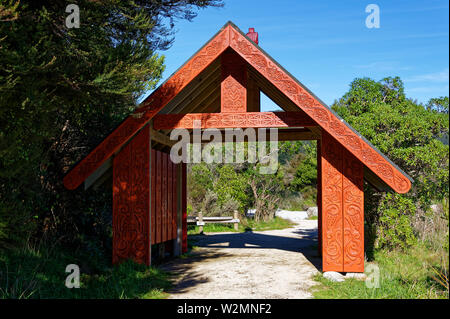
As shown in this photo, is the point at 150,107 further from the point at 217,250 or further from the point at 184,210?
the point at 217,250

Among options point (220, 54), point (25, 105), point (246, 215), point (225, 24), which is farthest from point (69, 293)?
point (246, 215)

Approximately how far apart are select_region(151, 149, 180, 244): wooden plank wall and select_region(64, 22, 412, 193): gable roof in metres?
1.32

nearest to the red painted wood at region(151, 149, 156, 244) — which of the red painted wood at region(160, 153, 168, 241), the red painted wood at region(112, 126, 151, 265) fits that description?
the red painted wood at region(112, 126, 151, 265)

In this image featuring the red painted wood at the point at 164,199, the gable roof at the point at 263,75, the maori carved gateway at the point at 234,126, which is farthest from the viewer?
the red painted wood at the point at 164,199

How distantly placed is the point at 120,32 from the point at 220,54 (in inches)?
114

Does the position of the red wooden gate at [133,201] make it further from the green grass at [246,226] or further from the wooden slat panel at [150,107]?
the green grass at [246,226]

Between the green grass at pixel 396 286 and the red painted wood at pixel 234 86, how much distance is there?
12.2 ft

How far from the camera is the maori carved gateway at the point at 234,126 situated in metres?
7.83

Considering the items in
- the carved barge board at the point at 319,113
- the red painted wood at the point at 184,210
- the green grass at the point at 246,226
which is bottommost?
the green grass at the point at 246,226

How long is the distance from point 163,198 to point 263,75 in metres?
3.92

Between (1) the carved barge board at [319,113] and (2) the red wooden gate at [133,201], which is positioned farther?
(2) the red wooden gate at [133,201]

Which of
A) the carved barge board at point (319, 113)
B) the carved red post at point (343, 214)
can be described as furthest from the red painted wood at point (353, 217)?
the carved barge board at point (319, 113)

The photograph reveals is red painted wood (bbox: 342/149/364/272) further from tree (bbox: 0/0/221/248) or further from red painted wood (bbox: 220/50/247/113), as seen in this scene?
tree (bbox: 0/0/221/248)

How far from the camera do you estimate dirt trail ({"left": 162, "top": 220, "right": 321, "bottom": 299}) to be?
6.92 metres
